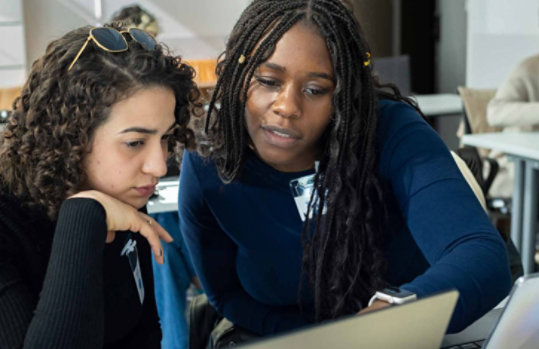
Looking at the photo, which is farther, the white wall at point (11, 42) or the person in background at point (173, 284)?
the white wall at point (11, 42)

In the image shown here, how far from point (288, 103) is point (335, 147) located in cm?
15

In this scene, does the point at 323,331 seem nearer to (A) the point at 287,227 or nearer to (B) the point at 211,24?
(A) the point at 287,227

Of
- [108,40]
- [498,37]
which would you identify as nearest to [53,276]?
[108,40]

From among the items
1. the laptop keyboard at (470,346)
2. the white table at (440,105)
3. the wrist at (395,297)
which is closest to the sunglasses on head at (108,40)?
the wrist at (395,297)

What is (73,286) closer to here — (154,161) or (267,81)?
(154,161)

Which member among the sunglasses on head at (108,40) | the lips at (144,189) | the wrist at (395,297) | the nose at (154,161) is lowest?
the wrist at (395,297)

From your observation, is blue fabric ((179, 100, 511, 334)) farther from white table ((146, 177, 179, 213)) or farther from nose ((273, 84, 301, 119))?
white table ((146, 177, 179, 213))

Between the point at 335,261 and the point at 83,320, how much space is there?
0.50 metres

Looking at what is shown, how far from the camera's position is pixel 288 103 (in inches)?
44.6

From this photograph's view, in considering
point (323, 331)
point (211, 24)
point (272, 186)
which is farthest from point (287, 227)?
point (211, 24)

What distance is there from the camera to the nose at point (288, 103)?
113 centimetres

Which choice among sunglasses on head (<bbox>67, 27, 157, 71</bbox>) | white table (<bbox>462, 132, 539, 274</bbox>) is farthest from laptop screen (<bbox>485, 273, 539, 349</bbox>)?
white table (<bbox>462, 132, 539, 274</bbox>)

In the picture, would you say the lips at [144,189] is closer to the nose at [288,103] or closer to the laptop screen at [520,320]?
the nose at [288,103]

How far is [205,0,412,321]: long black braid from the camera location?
3.85 feet
